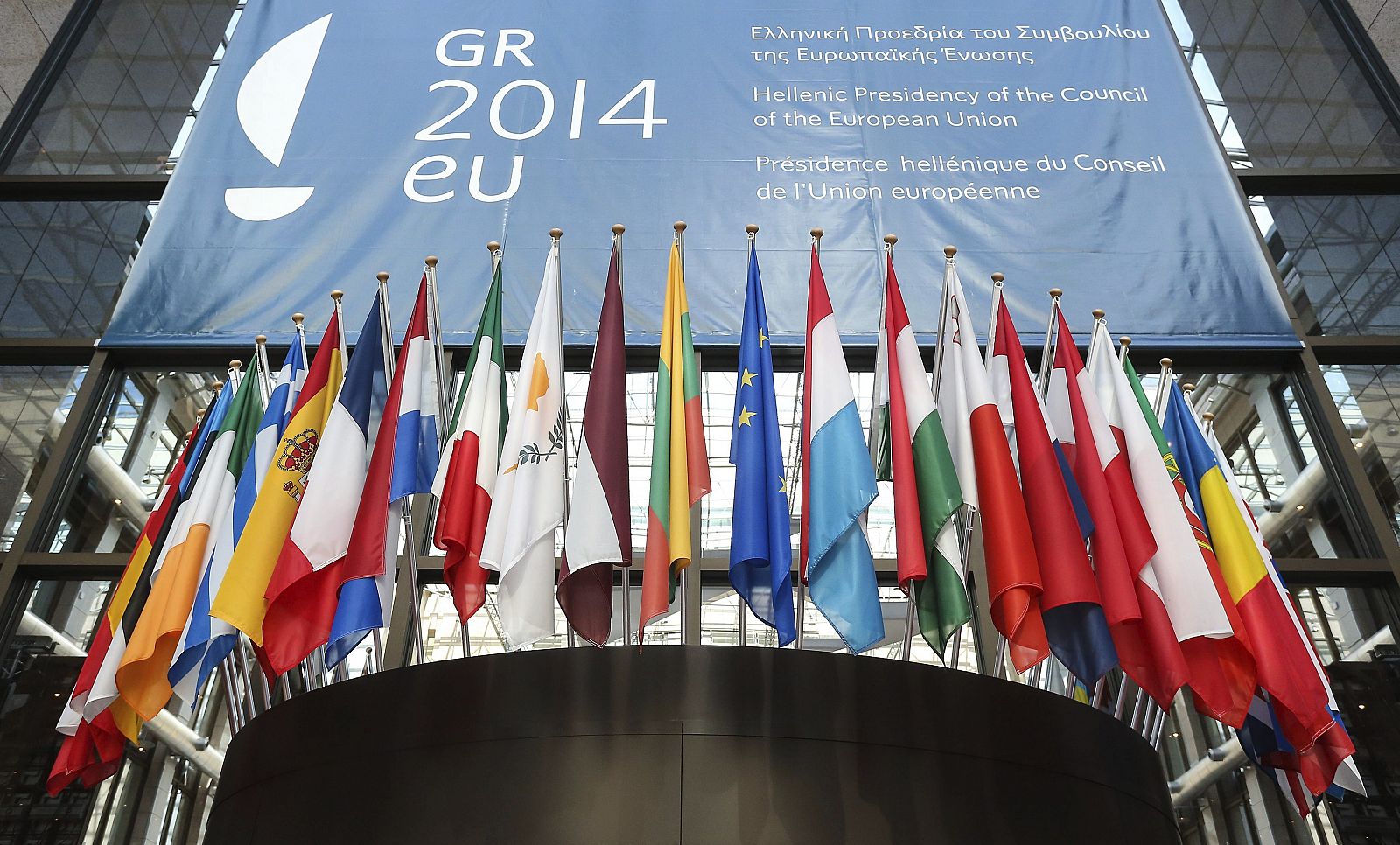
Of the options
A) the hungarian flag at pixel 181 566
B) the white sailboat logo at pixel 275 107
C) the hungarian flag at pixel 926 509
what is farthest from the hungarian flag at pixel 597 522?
the white sailboat logo at pixel 275 107

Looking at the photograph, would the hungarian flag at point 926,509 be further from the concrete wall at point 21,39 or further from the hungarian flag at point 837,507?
the concrete wall at point 21,39

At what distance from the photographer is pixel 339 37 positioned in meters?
10.2

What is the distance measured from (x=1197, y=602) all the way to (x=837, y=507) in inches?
60.4

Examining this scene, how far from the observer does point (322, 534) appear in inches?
209

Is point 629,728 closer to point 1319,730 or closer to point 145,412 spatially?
point 1319,730

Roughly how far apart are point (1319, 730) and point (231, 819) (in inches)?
173

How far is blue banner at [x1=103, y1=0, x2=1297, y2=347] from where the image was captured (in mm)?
8578

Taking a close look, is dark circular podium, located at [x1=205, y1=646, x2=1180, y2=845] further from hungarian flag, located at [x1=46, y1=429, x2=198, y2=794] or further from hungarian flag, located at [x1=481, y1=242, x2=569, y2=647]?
hungarian flag, located at [x1=46, y1=429, x2=198, y2=794]

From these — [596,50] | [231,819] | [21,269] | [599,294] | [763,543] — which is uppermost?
[596,50]

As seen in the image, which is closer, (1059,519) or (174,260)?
(1059,519)

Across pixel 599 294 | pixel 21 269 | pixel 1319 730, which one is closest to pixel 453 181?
pixel 599 294

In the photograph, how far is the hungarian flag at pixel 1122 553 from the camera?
17.0 ft

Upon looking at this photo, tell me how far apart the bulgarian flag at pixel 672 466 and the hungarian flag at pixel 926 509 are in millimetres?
870

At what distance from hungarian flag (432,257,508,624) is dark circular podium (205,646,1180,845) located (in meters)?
0.56
